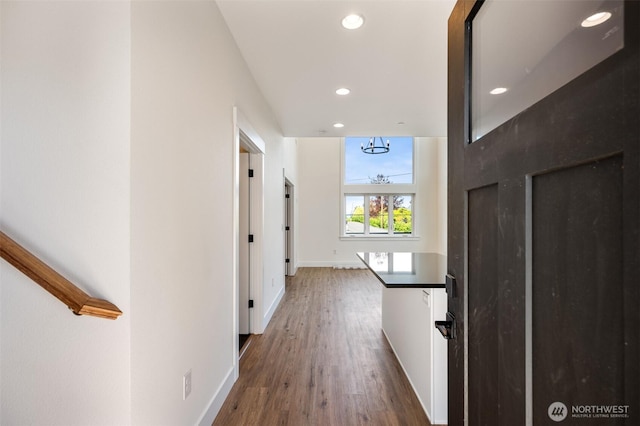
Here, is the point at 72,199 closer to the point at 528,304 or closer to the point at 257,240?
the point at 528,304

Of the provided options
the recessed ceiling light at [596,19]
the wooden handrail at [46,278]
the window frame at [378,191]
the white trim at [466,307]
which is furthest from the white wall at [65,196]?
the window frame at [378,191]

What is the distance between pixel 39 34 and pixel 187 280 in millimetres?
1112

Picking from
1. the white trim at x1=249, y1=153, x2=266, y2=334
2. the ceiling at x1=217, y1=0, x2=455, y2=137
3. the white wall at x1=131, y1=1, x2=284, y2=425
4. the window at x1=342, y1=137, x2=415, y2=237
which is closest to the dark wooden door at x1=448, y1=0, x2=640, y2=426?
the white wall at x1=131, y1=1, x2=284, y2=425

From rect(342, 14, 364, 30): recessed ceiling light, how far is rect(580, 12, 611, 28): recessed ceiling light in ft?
5.48

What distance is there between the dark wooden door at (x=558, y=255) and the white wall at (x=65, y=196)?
1.15 meters

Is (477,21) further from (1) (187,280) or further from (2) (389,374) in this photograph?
(2) (389,374)

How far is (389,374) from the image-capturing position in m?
2.33

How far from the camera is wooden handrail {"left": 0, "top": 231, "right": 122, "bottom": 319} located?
0.89 metres

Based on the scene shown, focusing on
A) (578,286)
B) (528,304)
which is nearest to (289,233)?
(528,304)

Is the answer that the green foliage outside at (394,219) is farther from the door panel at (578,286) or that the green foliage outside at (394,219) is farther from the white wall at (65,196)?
the door panel at (578,286)

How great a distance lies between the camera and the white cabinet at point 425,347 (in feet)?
5.90

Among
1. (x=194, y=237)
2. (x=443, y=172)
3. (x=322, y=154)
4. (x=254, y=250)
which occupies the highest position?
(x=322, y=154)

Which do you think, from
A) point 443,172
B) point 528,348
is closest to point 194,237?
point 528,348

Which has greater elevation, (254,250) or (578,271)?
(578,271)
